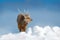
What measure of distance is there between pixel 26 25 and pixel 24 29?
1.52ft

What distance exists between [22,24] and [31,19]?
873mm

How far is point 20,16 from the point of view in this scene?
24.3m

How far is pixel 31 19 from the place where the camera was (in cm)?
2425

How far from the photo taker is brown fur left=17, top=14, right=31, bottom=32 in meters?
23.8

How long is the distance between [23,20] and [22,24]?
1.20 ft

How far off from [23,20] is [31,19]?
0.76 metres

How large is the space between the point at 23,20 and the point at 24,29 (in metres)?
0.74

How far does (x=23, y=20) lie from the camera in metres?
23.9

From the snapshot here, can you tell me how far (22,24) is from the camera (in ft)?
78.8

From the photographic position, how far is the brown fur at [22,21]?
23.8 m

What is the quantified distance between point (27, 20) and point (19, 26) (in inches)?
43.4

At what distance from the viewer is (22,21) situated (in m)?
24.0
